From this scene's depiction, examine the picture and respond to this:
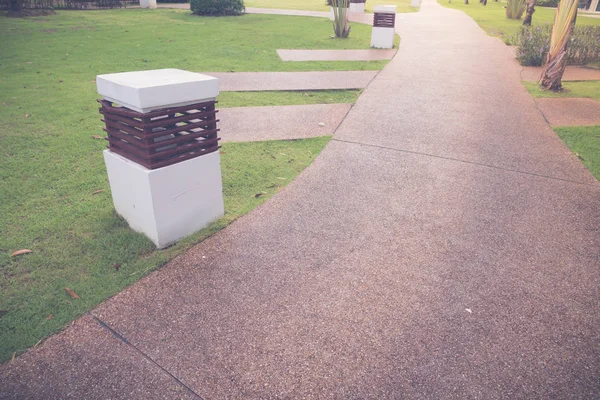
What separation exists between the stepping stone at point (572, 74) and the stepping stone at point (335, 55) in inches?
136

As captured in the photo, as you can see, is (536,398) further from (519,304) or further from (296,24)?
(296,24)

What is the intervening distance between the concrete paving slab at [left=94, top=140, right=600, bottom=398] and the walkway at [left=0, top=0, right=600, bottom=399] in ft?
0.04

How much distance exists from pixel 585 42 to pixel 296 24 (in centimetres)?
1026

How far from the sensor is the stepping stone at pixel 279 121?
6.13 metres

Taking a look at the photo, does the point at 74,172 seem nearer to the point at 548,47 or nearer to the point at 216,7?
the point at 548,47

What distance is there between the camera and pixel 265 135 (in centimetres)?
612

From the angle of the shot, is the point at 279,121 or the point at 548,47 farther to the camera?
the point at 548,47

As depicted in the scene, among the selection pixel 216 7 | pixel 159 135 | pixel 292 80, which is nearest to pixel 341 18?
pixel 292 80

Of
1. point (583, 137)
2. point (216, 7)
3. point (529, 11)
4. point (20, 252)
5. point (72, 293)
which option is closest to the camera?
point (72, 293)

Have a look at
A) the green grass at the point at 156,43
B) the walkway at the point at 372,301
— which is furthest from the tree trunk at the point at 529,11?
the walkway at the point at 372,301

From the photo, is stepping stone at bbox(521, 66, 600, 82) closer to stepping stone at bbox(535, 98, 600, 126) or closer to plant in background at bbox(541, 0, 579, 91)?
plant in background at bbox(541, 0, 579, 91)

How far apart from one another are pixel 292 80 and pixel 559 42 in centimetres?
541

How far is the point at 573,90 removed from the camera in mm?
8984

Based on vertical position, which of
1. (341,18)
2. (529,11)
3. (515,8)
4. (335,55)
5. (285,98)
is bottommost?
(285,98)
